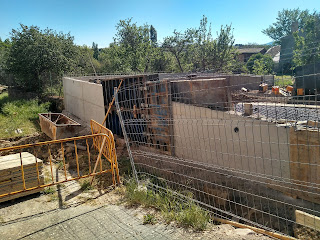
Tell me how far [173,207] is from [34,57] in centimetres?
1666

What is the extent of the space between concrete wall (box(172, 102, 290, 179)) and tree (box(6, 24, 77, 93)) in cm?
1367

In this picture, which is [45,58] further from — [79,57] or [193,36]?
[193,36]

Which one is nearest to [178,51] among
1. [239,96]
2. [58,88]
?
[58,88]

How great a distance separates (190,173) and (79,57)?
1714cm

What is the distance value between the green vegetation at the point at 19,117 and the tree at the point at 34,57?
7.93 feet

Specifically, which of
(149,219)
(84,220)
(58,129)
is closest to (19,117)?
(58,129)

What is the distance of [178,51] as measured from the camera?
26.3 metres

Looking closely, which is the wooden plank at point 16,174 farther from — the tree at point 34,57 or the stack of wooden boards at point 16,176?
the tree at point 34,57

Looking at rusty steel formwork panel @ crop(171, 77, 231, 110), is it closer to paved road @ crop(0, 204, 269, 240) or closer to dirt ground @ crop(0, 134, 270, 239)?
dirt ground @ crop(0, 134, 270, 239)

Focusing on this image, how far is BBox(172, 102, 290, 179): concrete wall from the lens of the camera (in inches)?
237

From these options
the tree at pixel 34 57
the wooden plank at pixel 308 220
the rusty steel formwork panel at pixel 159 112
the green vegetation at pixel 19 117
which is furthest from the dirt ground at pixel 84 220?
the tree at pixel 34 57

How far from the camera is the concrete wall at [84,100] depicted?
11452 mm

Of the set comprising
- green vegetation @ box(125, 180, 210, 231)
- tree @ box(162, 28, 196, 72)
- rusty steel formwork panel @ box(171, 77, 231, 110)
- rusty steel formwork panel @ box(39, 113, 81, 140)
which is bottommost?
green vegetation @ box(125, 180, 210, 231)

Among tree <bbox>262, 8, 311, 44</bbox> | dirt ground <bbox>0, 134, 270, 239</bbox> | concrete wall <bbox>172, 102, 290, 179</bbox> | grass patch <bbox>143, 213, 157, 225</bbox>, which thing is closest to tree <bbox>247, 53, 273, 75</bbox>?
concrete wall <bbox>172, 102, 290, 179</bbox>
